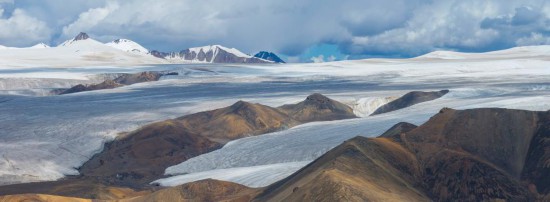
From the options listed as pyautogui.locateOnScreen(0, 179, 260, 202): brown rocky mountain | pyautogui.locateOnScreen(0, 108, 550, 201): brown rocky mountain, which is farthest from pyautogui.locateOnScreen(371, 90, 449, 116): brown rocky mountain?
pyautogui.locateOnScreen(0, 179, 260, 202): brown rocky mountain

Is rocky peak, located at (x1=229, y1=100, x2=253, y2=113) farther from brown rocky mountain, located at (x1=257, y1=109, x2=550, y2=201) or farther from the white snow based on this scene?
brown rocky mountain, located at (x1=257, y1=109, x2=550, y2=201)

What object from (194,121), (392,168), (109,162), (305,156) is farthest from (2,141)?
(392,168)

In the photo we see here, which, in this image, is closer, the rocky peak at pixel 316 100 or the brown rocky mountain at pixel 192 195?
the brown rocky mountain at pixel 192 195

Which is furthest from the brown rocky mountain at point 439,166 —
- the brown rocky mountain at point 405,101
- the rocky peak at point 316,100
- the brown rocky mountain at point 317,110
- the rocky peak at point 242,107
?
the brown rocky mountain at point 405,101

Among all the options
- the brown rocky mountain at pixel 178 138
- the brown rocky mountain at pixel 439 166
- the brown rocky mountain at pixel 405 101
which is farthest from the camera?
the brown rocky mountain at pixel 405 101

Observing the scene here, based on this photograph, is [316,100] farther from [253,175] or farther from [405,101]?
[253,175]

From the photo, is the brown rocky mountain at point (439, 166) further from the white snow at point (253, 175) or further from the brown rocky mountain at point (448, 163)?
the white snow at point (253, 175)

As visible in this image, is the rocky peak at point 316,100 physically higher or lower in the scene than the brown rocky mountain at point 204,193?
lower
